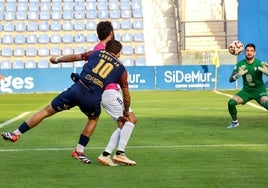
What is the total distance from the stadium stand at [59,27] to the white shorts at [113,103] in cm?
3533

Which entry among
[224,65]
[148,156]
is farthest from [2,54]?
[148,156]

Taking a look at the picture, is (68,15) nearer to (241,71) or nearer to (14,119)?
(14,119)

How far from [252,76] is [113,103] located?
7.11 m

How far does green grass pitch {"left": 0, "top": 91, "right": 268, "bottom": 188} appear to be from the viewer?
912cm

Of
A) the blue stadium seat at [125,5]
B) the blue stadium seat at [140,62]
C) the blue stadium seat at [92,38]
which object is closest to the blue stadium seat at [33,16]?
the blue stadium seat at [92,38]

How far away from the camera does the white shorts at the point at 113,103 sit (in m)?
11.2

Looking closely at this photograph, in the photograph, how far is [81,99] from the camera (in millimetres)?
10867

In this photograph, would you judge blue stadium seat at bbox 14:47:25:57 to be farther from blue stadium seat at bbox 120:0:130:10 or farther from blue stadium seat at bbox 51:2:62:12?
blue stadium seat at bbox 120:0:130:10

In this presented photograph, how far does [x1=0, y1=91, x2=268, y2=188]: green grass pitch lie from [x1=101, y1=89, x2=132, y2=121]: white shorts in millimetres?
729

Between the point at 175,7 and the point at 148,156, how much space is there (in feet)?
121

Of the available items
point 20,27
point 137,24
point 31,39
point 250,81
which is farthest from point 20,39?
point 250,81

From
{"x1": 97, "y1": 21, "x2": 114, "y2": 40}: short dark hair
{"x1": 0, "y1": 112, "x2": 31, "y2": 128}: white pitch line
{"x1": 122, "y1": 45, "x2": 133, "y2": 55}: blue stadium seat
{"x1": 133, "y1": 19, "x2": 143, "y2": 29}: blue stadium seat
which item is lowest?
{"x1": 122, "y1": 45, "x2": 133, "y2": 55}: blue stadium seat

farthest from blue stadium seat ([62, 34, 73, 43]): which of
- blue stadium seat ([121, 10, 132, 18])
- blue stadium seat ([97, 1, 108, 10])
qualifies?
blue stadium seat ([121, 10, 132, 18])

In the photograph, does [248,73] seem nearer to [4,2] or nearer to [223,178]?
[223,178]
